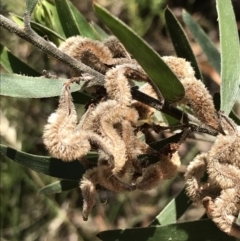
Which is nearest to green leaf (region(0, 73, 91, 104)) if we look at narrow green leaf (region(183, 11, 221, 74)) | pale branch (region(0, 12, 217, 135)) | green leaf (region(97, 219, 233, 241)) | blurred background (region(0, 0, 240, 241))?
pale branch (region(0, 12, 217, 135))

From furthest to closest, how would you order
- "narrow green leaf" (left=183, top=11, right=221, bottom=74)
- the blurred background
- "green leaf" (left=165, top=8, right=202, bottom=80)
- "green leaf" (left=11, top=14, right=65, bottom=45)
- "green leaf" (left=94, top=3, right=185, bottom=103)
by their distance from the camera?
the blurred background
"narrow green leaf" (left=183, top=11, right=221, bottom=74)
"green leaf" (left=165, top=8, right=202, bottom=80)
"green leaf" (left=11, top=14, right=65, bottom=45)
"green leaf" (left=94, top=3, right=185, bottom=103)

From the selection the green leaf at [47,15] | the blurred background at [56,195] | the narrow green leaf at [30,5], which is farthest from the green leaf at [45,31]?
the blurred background at [56,195]

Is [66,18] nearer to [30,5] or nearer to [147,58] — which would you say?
[30,5]

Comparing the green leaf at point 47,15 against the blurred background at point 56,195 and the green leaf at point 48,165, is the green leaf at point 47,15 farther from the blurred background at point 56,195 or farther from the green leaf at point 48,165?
the blurred background at point 56,195

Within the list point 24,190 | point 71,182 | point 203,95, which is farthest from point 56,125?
point 24,190

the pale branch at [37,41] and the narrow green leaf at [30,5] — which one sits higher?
the narrow green leaf at [30,5]

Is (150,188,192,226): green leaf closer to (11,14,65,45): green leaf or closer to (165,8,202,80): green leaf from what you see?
(165,8,202,80): green leaf
